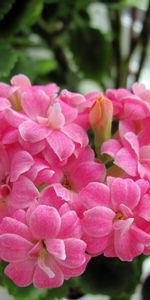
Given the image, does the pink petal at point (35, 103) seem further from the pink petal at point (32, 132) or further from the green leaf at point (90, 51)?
the green leaf at point (90, 51)

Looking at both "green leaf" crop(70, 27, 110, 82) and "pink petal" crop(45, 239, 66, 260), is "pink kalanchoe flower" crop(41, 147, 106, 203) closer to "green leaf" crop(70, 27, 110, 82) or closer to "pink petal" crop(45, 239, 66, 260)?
"pink petal" crop(45, 239, 66, 260)

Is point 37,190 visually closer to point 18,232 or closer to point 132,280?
point 18,232

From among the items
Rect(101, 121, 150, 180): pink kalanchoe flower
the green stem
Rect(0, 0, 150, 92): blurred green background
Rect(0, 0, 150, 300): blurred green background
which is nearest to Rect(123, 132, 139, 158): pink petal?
Rect(101, 121, 150, 180): pink kalanchoe flower

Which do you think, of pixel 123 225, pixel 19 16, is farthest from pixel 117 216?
pixel 19 16

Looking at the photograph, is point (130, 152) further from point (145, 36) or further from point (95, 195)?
point (145, 36)

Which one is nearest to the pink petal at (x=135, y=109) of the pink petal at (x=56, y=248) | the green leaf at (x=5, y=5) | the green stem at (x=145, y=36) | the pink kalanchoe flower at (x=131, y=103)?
the pink kalanchoe flower at (x=131, y=103)

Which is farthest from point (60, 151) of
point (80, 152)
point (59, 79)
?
point (59, 79)
